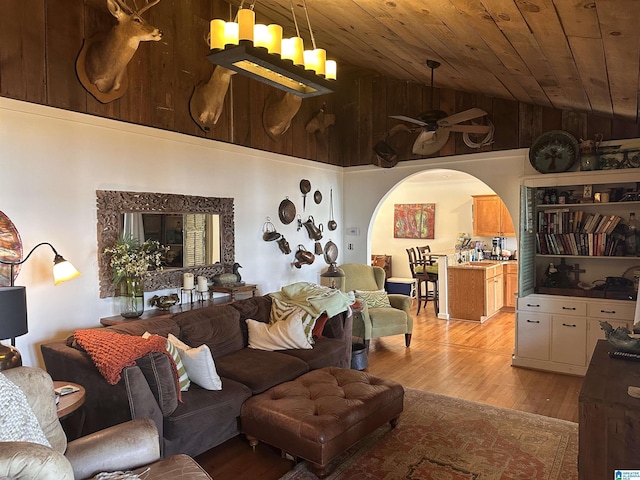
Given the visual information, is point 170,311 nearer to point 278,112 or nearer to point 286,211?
point 286,211

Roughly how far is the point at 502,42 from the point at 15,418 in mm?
3207

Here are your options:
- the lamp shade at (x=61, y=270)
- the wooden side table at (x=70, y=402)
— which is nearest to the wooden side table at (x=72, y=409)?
the wooden side table at (x=70, y=402)

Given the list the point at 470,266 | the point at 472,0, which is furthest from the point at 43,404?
the point at 470,266

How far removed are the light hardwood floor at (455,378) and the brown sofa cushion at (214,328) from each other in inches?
30.9

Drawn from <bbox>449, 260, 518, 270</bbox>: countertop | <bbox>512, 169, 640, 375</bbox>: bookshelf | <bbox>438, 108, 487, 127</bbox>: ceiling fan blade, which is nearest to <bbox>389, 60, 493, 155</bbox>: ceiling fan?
<bbox>438, 108, 487, 127</bbox>: ceiling fan blade

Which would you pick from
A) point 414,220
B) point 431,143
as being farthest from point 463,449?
point 414,220

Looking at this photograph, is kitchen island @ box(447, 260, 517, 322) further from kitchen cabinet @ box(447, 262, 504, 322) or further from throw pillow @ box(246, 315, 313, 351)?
throw pillow @ box(246, 315, 313, 351)

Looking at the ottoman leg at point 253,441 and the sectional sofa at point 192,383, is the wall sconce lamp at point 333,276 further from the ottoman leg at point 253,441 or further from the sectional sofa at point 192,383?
the ottoman leg at point 253,441

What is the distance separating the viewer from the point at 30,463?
1349mm

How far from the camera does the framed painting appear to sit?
940 cm

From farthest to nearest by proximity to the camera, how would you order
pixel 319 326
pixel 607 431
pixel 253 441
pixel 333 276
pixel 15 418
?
pixel 333 276
pixel 319 326
pixel 253 441
pixel 607 431
pixel 15 418

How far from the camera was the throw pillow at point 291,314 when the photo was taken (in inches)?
158

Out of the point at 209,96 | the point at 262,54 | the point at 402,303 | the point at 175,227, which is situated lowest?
the point at 402,303

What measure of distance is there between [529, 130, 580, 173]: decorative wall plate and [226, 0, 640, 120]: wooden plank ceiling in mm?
310
